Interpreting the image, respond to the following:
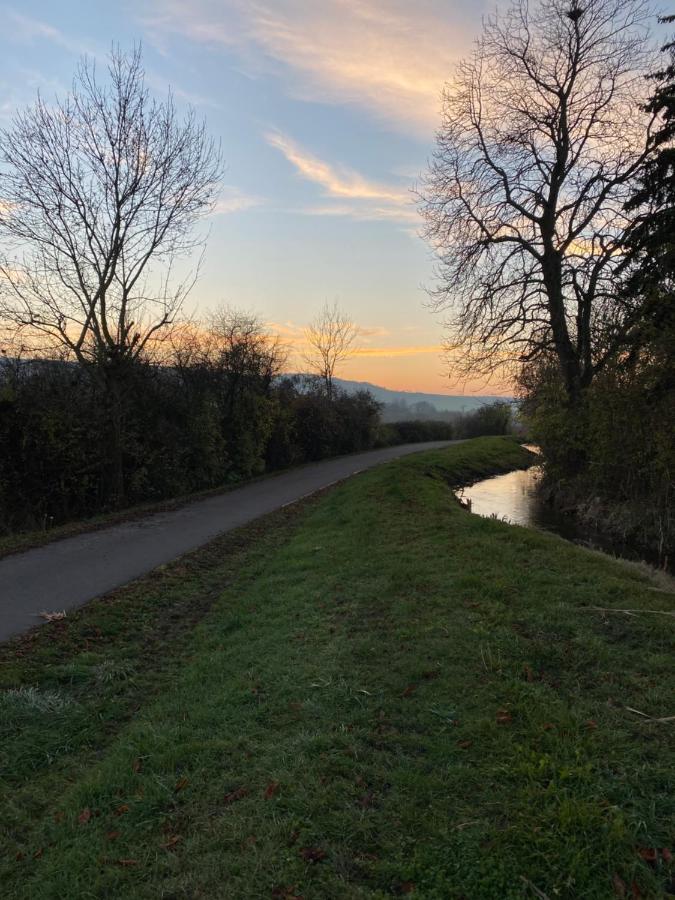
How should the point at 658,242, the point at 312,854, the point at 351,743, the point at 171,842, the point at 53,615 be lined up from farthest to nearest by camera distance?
1. the point at 658,242
2. the point at 53,615
3. the point at 351,743
4. the point at 171,842
5. the point at 312,854

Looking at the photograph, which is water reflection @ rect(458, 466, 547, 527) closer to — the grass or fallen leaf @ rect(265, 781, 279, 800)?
the grass

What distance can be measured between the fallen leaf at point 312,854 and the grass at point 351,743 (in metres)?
0.01

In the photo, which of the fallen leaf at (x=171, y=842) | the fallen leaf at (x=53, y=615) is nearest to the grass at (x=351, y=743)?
the fallen leaf at (x=171, y=842)

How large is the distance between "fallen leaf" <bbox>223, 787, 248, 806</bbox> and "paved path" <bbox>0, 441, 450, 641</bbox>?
12.4 ft

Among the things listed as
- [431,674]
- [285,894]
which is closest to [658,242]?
[431,674]

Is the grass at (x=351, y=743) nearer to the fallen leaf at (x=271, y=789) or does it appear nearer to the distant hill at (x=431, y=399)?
the fallen leaf at (x=271, y=789)

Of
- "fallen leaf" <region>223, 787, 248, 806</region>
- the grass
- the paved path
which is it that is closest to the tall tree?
the grass

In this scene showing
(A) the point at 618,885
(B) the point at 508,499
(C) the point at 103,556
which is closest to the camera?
(A) the point at 618,885

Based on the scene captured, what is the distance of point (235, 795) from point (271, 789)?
8.4 inches

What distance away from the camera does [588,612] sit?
18.5 feet

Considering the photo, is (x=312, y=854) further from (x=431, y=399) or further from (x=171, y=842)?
(x=431, y=399)

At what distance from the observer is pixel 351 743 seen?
11.7 feet

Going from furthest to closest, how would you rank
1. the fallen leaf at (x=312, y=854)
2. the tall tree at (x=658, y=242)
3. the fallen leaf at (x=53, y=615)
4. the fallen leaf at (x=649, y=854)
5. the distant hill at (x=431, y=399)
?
the distant hill at (x=431, y=399)
the tall tree at (x=658, y=242)
the fallen leaf at (x=53, y=615)
the fallen leaf at (x=312, y=854)
the fallen leaf at (x=649, y=854)

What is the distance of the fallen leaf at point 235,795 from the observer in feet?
10.2
